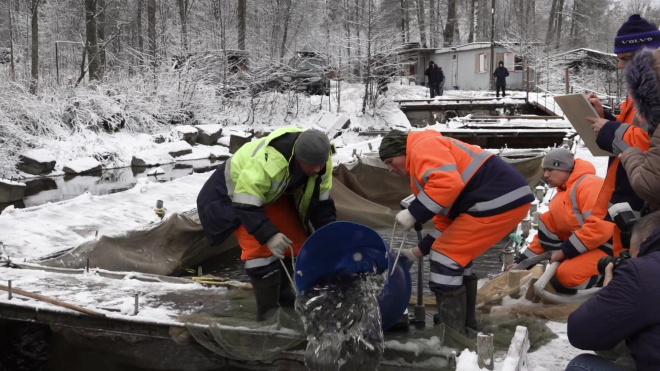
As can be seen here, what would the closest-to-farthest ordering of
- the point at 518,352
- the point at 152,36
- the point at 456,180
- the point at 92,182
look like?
the point at 518,352
the point at 456,180
the point at 92,182
the point at 152,36

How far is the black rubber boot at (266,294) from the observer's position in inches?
161

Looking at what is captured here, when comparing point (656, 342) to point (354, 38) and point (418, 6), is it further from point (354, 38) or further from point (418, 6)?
point (418, 6)

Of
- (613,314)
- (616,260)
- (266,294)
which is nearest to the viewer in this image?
(613,314)

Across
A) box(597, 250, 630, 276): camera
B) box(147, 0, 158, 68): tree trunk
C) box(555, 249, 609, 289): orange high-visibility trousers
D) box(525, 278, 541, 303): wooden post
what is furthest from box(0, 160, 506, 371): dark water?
box(147, 0, 158, 68): tree trunk

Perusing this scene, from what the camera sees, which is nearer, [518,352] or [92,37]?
[518,352]

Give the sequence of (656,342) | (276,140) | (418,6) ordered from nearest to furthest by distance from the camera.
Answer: (656,342) < (276,140) < (418,6)

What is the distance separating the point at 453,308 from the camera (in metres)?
3.71

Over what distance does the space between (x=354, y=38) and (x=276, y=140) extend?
2278 centimetres

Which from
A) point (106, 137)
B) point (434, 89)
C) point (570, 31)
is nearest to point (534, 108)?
point (434, 89)

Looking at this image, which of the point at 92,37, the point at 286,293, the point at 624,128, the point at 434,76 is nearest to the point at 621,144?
the point at 624,128

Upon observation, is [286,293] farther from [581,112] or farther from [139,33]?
[139,33]

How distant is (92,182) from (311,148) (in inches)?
491

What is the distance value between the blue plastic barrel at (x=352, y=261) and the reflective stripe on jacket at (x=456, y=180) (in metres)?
0.34

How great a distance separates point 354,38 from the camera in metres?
25.9
